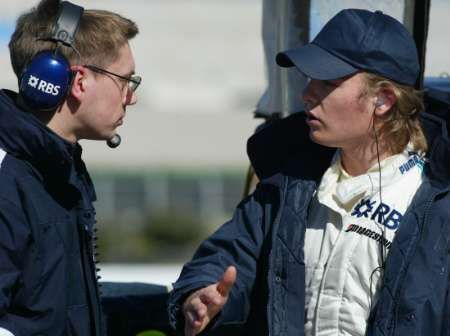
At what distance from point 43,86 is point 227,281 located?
76 cm

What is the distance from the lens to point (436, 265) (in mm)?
2982

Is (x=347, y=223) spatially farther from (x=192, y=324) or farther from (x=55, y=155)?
(x=55, y=155)

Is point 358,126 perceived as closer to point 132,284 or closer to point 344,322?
point 344,322

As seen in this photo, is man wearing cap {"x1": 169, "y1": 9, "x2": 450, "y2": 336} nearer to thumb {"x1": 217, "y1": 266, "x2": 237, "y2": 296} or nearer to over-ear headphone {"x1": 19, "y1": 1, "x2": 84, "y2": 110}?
thumb {"x1": 217, "y1": 266, "x2": 237, "y2": 296}

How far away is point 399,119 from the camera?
3240 millimetres

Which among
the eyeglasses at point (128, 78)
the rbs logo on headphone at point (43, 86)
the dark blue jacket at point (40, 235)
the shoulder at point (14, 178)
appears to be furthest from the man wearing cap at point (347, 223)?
the rbs logo on headphone at point (43, 86)

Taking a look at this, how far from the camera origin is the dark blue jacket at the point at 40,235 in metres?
2.96

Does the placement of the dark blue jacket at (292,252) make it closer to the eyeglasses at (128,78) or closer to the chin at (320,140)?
the chin at (320,140)

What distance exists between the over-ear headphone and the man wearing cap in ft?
2.13

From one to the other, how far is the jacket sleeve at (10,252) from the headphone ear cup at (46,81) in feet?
1.12

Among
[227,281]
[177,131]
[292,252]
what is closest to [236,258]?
[292,252]

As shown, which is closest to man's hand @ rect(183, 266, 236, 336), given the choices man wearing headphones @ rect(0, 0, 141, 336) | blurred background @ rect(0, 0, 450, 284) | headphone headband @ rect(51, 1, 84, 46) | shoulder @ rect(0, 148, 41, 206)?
man wearing headphones @ rect(0, 0, 141, 336)

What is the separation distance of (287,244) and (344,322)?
28 cm

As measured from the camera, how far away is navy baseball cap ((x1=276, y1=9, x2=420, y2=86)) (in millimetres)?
3186
